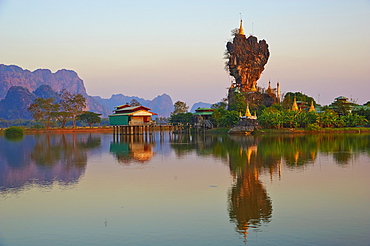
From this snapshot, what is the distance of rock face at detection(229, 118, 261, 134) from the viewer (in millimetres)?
66363

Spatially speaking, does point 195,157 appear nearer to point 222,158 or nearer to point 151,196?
point 222,158

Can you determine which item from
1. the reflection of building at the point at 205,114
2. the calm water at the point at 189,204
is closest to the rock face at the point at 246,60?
the reflection of building at the point at 205,114

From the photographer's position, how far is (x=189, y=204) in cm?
1578

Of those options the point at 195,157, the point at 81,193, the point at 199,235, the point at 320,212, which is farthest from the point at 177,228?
the point at 195,157

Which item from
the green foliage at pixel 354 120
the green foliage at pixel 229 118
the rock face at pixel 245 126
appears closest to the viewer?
the rock face at pixel 245 126

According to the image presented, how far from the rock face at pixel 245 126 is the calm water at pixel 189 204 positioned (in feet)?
128

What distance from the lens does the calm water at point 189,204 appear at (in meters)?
12.0

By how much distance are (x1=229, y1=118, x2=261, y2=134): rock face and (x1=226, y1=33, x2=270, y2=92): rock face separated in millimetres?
20114

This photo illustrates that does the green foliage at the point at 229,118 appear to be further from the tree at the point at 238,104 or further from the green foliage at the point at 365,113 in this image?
the green foliage at the point at 365,113

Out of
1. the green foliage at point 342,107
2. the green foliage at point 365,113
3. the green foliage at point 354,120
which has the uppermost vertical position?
the green foliage at point 342,107

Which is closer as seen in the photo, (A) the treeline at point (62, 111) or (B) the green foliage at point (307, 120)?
(B) the green foliage at point (307, 120)

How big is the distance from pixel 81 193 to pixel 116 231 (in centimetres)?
632

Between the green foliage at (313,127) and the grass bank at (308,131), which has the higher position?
the green foliage at (313,127)

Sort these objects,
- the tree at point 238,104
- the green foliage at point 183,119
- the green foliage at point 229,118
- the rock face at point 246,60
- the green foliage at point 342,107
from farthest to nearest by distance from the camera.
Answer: the rock face at point 246,60 → the green foliage at point 183,119 → the green foliage at point 342,107 → the tree at point 238,104 → the green foliage at point 229,118
